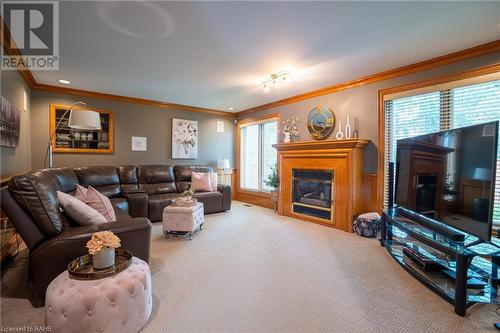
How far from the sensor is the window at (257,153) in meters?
5.92

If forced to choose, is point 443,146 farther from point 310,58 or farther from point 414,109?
point 310,58

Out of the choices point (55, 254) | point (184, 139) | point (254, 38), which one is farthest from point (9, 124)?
point (184, 139)

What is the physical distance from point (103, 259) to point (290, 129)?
426 cm

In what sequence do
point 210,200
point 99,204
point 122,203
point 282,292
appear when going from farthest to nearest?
point 210,200 → point 122,203 → point 99,204 → point 282,292

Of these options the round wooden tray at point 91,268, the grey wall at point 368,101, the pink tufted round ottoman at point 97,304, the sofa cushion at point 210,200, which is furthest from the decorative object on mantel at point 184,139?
the pink tufted round ottoman at point 97,304

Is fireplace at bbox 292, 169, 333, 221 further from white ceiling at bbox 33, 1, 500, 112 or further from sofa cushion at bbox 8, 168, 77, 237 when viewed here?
sofa cushion at bbox 8, 168, 77, 237

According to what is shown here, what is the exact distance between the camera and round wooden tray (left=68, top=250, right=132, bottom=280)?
1.52m

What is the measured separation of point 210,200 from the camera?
196 inches

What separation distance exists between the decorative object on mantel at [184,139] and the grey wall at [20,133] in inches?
103

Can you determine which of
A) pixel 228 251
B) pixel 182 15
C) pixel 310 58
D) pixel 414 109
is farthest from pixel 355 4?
pixel 228 251

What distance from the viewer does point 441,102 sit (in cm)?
309

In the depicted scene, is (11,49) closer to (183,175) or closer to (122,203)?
(122,203)

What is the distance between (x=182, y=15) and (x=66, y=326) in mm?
2508

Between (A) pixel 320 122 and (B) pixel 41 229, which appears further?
(A) pixel 320 122
